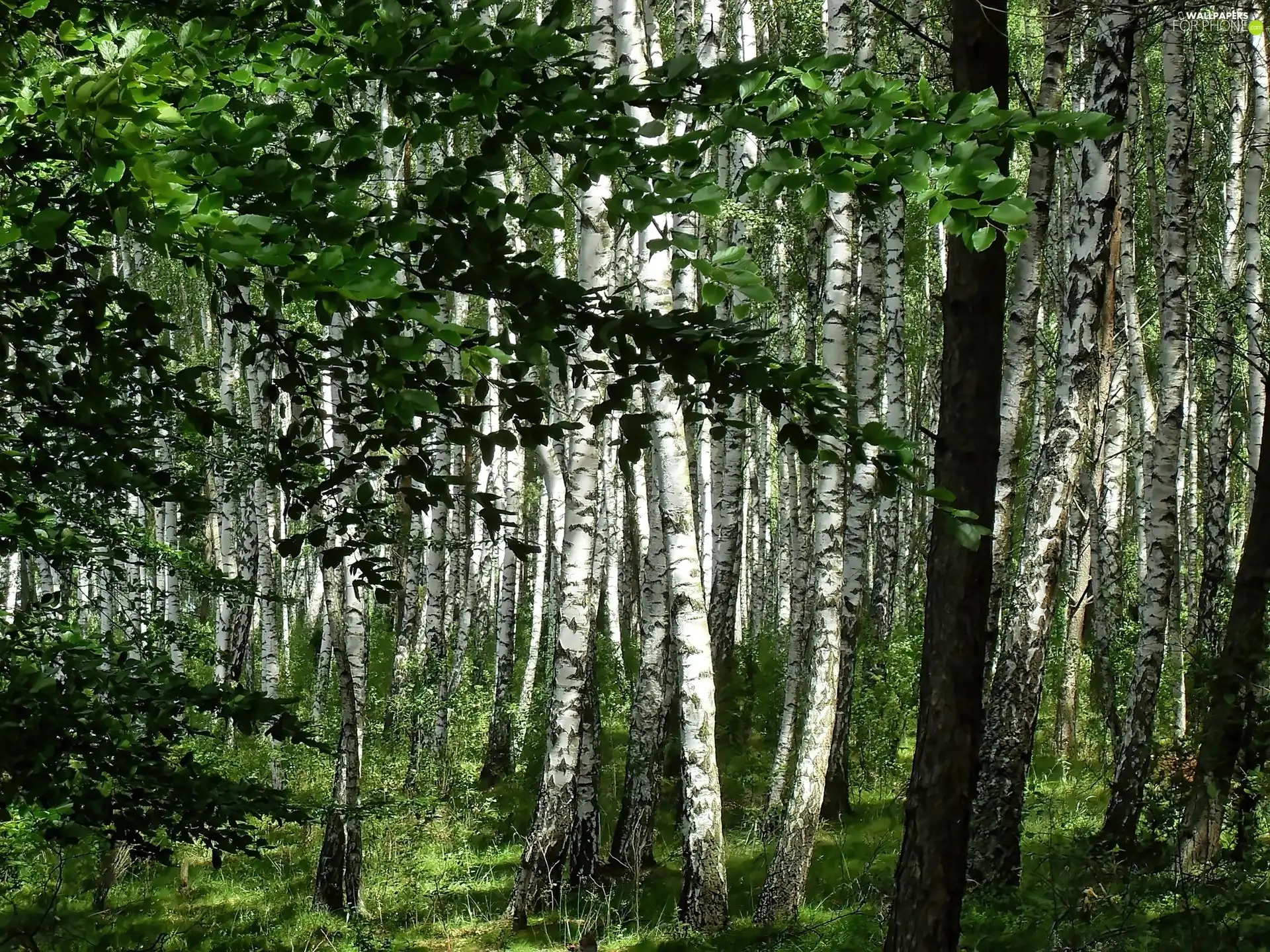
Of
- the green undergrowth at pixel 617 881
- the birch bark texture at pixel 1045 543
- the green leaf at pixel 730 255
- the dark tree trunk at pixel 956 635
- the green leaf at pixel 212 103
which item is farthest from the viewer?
the birch bark texture at pixel 1045 543

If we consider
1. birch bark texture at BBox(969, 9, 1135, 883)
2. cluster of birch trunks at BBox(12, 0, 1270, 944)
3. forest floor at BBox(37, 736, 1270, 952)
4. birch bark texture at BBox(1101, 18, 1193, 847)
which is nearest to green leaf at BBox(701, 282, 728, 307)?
cluster of birch trunks at BBox(12, 0, 1270, 944)

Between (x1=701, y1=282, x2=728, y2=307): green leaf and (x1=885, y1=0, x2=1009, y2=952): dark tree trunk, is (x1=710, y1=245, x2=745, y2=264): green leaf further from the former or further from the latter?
(x1=885, y1=0, x2=1009, y2=952): dark tree trunk

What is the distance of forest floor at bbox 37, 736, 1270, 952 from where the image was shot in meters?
5.23

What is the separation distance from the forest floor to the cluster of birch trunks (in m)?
0.38

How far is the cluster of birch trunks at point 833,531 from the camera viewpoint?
21.7ft

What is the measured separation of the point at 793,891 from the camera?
7590 millimetres

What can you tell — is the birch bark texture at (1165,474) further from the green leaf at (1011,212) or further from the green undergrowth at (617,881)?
the green leaf at (1011,212)

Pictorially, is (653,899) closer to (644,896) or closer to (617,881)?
(644,896)

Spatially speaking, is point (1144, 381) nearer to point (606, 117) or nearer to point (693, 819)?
point (693, 819)

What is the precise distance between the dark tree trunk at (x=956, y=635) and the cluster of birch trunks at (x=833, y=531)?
0.20 m

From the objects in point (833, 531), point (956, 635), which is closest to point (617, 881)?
point (833, 531)

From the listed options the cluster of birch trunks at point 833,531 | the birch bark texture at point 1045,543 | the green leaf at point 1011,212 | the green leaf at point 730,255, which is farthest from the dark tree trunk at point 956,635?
the birch bark texture at point 1045,543

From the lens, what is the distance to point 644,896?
8891 mm

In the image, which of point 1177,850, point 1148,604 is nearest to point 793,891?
point 1177,850
